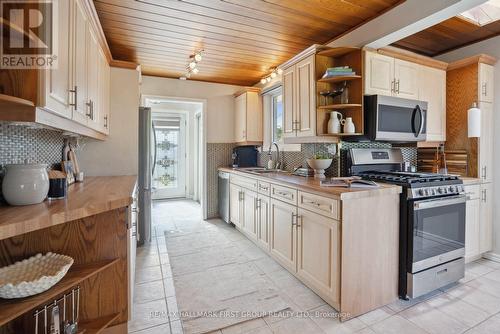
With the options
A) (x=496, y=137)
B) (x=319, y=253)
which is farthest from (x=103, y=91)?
(x=496, y=137)

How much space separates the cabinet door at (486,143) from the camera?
2.64 m

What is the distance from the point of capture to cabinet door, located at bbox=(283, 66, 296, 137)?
278cm

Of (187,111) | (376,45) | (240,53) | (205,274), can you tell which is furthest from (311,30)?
(187,111)

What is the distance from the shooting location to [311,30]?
8.19 ft

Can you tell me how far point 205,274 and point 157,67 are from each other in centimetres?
291

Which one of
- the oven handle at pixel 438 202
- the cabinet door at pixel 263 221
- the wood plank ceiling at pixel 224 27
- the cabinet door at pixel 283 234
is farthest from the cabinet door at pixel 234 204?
the oven handle at pixel 438 202

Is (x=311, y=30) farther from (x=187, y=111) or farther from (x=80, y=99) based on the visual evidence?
(x=187, y=111)

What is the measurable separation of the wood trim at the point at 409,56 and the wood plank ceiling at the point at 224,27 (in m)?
0.38

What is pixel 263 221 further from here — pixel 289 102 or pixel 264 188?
pixel 289 102

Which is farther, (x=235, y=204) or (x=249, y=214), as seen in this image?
(x=235, y=204)

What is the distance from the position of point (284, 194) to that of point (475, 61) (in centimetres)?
248


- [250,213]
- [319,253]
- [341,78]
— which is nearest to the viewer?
[319,253]

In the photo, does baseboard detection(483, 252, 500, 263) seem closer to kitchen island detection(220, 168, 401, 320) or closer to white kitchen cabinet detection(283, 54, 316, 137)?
kitchen island detection(220, 168, 401, 320)

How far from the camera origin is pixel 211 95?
4367 millimetres
